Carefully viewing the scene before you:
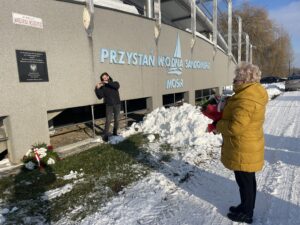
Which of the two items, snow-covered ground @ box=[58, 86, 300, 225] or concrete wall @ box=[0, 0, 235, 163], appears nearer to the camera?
snow-covered ground @ box=[58, 86, 300, 225]

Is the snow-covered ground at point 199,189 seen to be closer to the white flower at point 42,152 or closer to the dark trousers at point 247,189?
the dark trousers at point 247,189

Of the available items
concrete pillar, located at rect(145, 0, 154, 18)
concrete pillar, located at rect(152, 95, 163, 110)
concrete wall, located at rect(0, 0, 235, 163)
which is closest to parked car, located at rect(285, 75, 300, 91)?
concrete pillar, located at rect(152, 95, 163, 110)

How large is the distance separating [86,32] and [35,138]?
2879mm

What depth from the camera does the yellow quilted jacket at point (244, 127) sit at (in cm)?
265

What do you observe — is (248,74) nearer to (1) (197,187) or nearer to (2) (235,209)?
(2) (235,209)

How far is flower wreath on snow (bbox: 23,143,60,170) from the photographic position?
512cm

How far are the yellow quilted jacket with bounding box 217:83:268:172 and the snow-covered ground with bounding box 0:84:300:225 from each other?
754mm

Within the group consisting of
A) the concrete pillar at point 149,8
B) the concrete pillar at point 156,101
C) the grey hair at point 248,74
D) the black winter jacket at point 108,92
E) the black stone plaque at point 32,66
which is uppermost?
the concrete pillar at point 149,8

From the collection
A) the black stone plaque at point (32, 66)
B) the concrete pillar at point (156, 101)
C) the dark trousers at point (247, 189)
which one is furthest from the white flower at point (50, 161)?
the concrete pillar at point (156, 101)

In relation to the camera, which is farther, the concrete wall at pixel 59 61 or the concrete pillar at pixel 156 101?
the concrete pillar at pixel 156 101

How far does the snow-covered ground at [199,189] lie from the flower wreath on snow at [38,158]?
2.07m

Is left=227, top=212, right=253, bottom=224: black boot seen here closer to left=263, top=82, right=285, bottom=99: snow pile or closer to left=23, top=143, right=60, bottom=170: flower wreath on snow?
left=23, top=143, right=60, bottom=170: flower wreath on snow

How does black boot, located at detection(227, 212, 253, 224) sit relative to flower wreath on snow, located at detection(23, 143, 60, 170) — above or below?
below

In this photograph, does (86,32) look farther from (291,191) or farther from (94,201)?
(291,191)
